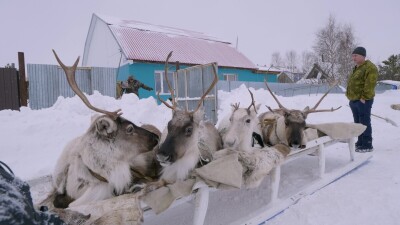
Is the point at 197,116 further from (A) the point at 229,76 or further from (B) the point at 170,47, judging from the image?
(A) the point at 229,76

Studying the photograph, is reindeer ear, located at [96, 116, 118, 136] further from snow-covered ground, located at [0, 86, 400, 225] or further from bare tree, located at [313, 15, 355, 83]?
bare tree, located at [313, 15, 355, 83]

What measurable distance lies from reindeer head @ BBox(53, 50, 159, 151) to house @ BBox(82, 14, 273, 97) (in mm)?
11349

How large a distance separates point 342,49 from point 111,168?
99.4ft

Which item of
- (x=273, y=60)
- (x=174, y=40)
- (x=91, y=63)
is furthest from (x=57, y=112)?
(x=273, y=60)

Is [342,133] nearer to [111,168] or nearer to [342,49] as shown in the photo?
[111,168]

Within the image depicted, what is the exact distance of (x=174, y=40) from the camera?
17.9 meters

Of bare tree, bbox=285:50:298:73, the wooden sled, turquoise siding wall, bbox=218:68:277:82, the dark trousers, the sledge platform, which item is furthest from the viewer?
bare tree, bbox=285:50:298:73

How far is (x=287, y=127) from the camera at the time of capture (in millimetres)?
4152

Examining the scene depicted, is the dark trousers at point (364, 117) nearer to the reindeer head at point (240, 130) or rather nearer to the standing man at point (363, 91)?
the standing man at point (363, 91)

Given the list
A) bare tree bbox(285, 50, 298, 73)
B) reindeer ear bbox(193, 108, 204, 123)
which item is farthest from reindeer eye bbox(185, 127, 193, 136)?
bare tree bbox(285, 50, 298, 73)

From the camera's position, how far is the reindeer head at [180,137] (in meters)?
2.65

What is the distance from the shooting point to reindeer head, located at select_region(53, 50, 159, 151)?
8.09ft

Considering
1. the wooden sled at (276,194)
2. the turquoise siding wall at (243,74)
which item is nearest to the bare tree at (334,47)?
the turquoise siding wall at (243,74)

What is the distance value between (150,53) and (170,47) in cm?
212
